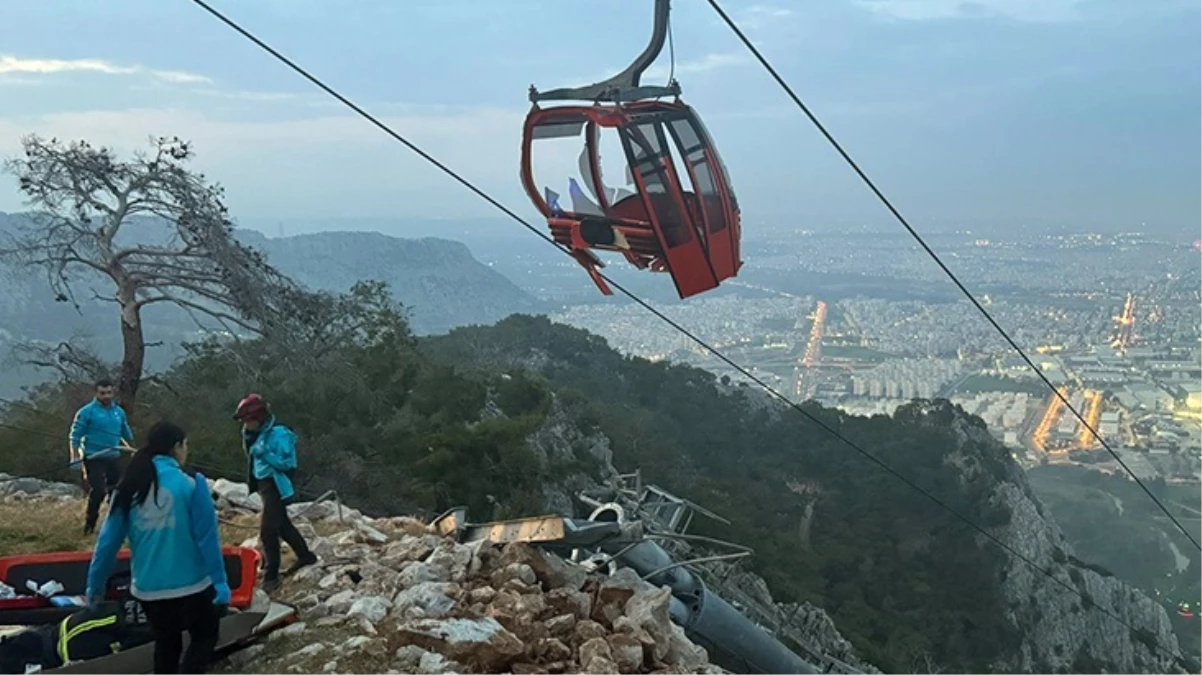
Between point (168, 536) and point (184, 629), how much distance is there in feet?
1.75

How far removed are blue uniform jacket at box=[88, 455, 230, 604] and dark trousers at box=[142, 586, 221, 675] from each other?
0.08m

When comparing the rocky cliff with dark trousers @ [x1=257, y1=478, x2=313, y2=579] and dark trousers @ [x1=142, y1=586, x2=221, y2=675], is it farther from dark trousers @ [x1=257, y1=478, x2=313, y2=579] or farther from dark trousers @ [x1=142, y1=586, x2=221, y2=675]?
dark trousers @ [x1=142, y1=586, x2=221, y2=675]

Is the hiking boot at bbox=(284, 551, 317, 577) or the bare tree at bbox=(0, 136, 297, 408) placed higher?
the bare tree at bbox=(0, 136, 297, 408)

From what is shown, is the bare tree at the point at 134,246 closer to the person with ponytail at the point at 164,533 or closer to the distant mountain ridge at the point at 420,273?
the person with ponytail at the point at 164,533

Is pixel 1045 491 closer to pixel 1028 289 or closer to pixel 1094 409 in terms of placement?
pixel 1094 409

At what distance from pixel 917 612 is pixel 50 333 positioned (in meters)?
27.4

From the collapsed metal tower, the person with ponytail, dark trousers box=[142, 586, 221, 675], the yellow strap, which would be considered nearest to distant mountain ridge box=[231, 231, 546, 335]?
the collapsed metal tower

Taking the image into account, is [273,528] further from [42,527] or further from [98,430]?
[42,527]

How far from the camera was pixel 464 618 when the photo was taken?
522 cm

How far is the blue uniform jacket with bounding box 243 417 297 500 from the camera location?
18.2 ft

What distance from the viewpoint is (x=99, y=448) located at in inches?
284

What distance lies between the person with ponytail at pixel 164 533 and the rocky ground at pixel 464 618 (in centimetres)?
108

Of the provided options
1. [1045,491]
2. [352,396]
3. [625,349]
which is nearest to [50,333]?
[352,396]

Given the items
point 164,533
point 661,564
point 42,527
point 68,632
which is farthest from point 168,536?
point 42,527
